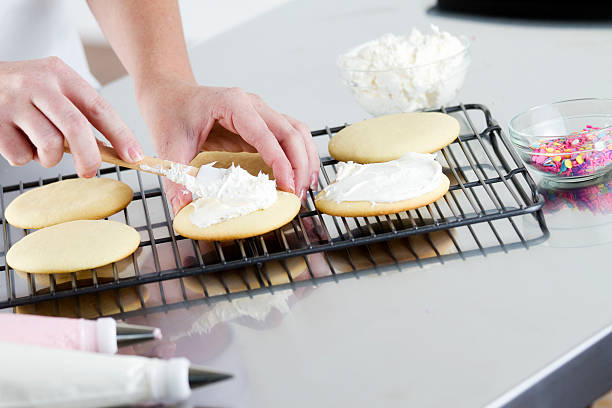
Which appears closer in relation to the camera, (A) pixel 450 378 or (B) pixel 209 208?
(A) pixel 450 378

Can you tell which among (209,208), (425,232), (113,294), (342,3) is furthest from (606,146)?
(342,3)

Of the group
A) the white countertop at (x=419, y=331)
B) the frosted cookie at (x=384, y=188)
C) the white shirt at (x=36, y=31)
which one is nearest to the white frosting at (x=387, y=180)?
the frosted cookie at (x=384, y=188)

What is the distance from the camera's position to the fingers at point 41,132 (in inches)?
37.0

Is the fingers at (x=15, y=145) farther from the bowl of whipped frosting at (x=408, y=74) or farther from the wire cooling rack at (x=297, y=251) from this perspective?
the bowl of whipped frosting at (x=408, y=74)

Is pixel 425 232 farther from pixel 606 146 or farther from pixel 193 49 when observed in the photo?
pixel 193 49

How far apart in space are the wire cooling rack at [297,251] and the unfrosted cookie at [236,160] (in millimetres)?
97

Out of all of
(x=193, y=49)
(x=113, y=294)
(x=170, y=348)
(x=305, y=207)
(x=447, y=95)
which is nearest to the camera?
(x=170, y=348)

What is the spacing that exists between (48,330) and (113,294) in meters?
0.19

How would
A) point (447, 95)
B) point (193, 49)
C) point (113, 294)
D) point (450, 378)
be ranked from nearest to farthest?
point (450, 378), point (113, 294), point (447, 95), point (193, 49)

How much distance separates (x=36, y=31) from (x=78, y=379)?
110cm

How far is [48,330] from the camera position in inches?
27.0

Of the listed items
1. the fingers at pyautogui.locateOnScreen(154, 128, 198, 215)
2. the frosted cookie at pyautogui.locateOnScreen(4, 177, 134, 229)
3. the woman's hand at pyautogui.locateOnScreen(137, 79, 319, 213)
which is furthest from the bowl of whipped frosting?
the frosted cookie at pyautogui.locateOnScreen(4, 177, 134, 229)

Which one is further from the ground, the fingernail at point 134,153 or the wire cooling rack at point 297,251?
the fingernail at point 134,153

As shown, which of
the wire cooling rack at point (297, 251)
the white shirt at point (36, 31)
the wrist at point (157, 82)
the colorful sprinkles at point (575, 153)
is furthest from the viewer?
the white shirt at point (36, 31)
